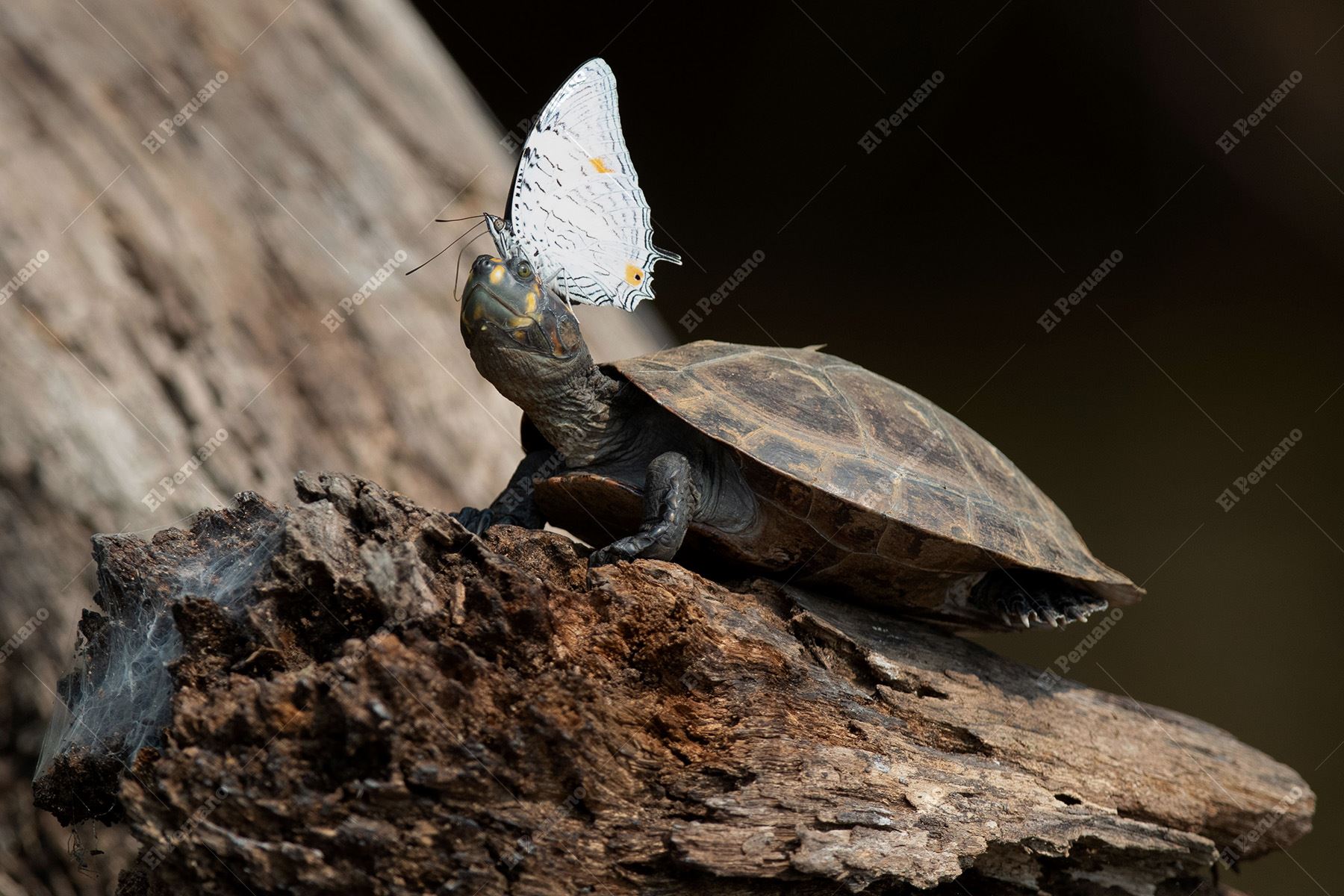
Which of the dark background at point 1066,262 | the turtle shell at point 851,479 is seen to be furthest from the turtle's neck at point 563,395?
the dark background at point 1066,262

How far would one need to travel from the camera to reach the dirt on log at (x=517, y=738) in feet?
4.75

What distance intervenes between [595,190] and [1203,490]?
5472 mm

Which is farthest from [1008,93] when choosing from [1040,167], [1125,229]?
[1125,229]

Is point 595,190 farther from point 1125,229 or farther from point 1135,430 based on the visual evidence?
point 1135,430

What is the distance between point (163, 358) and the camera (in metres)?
3.47

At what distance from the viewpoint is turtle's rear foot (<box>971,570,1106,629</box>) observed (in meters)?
2.65

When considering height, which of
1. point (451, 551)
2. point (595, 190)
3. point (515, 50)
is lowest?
point (451, 551)

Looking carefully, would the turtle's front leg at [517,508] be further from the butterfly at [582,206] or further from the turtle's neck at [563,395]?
the butterfly at [582,206]

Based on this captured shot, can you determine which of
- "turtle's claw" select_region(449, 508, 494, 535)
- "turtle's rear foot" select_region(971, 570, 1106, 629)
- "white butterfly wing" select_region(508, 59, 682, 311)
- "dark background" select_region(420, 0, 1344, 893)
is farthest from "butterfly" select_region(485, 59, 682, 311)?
"dark background" select_region(420, 0, 1344, 893)

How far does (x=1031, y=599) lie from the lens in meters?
2.68

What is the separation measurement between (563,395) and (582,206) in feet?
1.71

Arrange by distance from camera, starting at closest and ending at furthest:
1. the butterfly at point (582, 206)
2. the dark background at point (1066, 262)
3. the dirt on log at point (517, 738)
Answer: the dirt on log at point (517, 738)
the butterfly at point (582, 206)
the dark background at point (1066, 262)

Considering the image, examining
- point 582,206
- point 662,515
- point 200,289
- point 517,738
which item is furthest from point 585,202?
point 200,289

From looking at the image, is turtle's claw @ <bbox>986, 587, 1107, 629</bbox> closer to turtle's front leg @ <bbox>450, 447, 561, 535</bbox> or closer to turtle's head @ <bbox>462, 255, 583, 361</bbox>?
turtle's front leg @ <bbox>450, 447, 561, 535</bbox>
